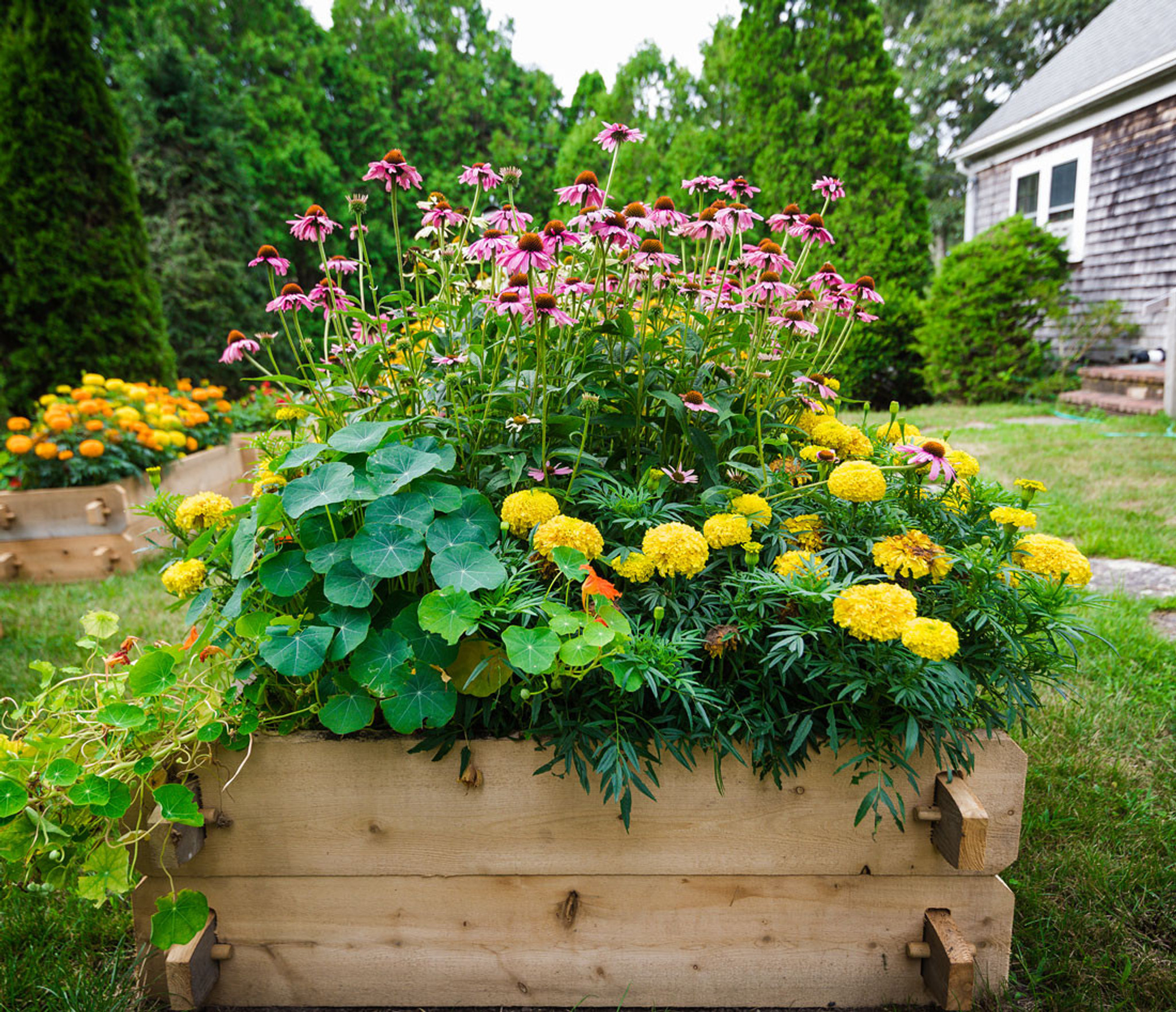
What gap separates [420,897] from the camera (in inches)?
43.6

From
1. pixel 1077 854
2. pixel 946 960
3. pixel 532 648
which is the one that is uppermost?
pixel 532 648

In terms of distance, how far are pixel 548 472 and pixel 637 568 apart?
316mm

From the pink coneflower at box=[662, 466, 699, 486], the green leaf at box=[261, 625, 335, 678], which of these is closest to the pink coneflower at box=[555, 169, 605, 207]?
the pink coneflower at box=[662, 466, 699, 486]

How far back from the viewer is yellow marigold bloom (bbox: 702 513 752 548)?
1.09 m

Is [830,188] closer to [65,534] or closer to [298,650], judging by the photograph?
[298,650]

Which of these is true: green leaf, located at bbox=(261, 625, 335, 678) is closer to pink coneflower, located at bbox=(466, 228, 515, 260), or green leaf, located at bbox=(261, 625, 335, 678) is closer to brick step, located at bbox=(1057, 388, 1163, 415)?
pink coneflower, located at bbox=(466, 228, 515, 260)

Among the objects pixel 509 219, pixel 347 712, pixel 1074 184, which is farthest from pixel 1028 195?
pixel 347 712

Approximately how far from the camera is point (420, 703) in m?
0.99

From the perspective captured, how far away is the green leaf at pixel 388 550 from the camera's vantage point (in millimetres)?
1011

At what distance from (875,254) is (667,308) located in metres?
6.35

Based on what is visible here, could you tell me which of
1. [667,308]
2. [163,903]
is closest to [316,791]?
[163,903]

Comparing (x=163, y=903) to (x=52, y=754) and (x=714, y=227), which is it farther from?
(x=714, y=227)

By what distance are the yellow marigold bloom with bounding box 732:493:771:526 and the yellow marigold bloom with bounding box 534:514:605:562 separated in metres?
0.26

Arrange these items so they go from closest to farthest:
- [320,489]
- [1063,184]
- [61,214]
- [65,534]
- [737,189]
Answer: [320,489] → [737,189] → [65,534] → [61,214] → [1063,184]
